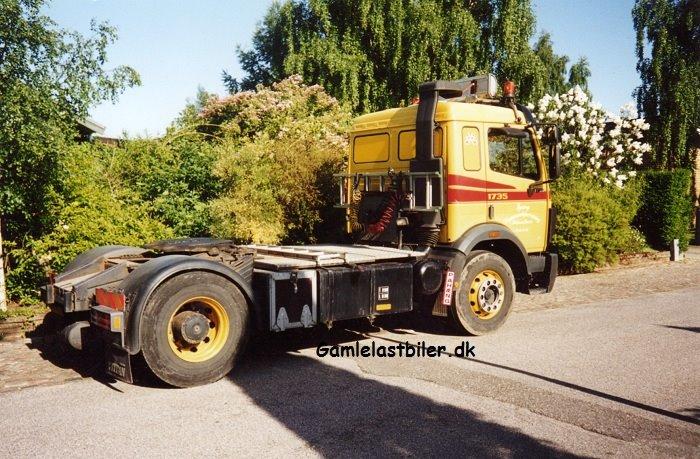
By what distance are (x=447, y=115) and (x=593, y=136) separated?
9769 mm

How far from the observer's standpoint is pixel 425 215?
733cm

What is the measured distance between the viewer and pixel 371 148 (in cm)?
824

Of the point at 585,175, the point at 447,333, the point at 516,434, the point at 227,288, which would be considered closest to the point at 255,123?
the point at 585,175

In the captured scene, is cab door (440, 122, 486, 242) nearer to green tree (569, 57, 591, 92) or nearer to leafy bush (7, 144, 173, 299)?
leafy bush (7, 144, 173, 299)

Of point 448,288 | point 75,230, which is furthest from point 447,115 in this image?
point 75,230

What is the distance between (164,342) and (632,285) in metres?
9.75

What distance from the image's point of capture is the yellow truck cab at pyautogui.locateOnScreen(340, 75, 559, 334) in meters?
7.17

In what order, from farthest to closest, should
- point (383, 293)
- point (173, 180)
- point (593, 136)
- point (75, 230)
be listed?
point (593, 136) < point (173, 180) < point (75, 230) < point (383, 293)

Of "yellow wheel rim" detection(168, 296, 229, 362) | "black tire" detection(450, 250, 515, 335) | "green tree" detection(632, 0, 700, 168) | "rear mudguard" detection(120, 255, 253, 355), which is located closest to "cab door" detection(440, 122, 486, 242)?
"black tire" detection(450, 250, 515, 335)

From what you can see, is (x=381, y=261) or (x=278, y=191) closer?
(x=381, y=261)

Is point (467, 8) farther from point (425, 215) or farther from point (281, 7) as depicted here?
point (425, 215)

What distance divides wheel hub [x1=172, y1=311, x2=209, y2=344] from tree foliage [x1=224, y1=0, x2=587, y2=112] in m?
14.3

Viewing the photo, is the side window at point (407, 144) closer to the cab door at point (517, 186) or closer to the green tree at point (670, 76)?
the cab door at point (517, 186)

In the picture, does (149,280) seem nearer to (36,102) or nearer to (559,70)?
(36,102)
